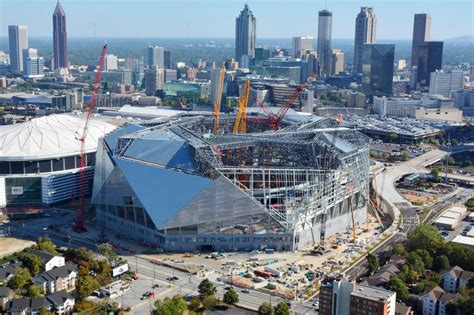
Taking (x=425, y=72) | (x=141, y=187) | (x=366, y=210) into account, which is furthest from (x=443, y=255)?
(x=425, y=72)

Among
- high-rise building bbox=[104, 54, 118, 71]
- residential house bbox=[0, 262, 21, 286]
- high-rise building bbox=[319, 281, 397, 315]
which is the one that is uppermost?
high-rise building bbox=[104, 54, 118, 71]

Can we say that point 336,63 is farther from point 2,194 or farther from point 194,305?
point 194,305

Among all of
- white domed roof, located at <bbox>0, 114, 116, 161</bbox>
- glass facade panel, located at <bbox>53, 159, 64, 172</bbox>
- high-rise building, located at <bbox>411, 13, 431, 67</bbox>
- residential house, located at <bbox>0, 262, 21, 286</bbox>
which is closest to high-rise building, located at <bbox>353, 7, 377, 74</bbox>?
high-rise building, located at <bbox>411, 13, 431, 67</bbox>

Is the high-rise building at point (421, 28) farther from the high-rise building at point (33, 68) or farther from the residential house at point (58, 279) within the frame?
the residential house at point (58, 279)

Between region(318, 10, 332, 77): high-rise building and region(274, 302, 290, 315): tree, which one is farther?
region(318, 10, 332, 77): high-rise building

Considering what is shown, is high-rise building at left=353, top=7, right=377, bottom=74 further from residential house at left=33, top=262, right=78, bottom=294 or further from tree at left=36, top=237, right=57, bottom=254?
residential house at left=33, top=262, right=78, bottom=294

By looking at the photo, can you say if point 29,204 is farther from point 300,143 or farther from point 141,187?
point 300,143

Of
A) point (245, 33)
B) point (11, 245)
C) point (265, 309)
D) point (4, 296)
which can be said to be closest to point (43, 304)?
point (4, 296)
